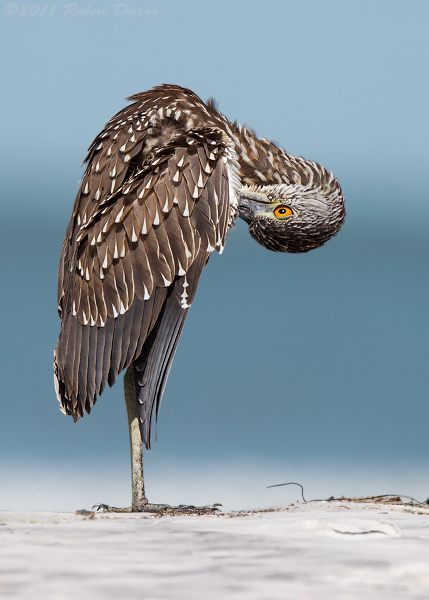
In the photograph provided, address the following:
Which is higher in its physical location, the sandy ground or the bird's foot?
the bird's foot

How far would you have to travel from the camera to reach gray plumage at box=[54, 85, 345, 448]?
14.0ft

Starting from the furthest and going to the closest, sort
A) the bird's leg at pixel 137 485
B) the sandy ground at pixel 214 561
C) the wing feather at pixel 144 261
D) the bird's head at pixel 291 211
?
the bird's head at pixel 291 211 → the bird's leg at pixel 137 485 → the wing feather at pixel 144 261 → the sandy ground at pixel 214 561

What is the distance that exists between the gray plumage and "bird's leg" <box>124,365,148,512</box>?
10.0 inches

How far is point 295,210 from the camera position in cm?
492

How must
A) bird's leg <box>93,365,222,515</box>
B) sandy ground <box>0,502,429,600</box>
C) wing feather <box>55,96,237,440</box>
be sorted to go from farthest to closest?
bird's leg <box>93,365,222,515</box> → wing feather <box>55,96,237,440</box> → sandy ground <box>0,502,429,600</box>

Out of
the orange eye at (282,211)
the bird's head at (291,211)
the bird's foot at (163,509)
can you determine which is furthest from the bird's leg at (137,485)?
the orange eye at (282,211)

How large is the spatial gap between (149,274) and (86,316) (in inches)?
22.5

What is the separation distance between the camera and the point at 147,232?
14.0ft

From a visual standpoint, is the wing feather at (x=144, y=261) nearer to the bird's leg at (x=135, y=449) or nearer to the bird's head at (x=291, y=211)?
the bird's leg at (x=135, y=449)

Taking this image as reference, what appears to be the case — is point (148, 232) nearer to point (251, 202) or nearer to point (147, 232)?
point (147, 232)

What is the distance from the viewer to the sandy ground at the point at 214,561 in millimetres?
1770

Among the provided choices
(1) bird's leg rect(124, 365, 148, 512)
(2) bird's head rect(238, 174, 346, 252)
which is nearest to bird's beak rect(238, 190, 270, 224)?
(2) bird's head rect(238, 174, 346, 252)

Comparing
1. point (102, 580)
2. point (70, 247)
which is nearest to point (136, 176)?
point (70, 247)

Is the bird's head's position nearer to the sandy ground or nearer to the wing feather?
the wing feather
